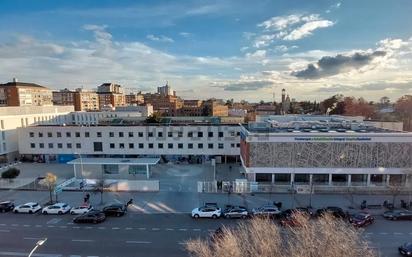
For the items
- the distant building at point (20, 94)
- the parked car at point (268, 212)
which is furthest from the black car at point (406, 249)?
→ the distant building at point (20, 94)

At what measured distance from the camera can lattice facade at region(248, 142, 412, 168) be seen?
123 feet

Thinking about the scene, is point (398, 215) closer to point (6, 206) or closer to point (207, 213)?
point (207, 213)

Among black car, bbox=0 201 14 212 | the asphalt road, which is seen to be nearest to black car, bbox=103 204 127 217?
the asphalt road

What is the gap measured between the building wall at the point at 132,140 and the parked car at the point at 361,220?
92.6 ft

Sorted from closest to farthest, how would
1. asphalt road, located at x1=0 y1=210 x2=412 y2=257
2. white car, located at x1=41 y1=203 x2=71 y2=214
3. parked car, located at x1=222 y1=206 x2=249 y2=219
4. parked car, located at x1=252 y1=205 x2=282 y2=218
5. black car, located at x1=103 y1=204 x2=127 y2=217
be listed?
asphalt road, located at x1=0 y1=210 x2=412 y2=257 → parked car, located at x1=252 y1=205 x2=282 y2=218 → parked car, located at x1=222 y1=206 x2=249 y2=219 → black car, located at x1=103 y1=204 x2=127 y2=217 → white car, located at x1=41 y1=203 x2=71 y2=214

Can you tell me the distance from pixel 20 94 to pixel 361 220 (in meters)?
126

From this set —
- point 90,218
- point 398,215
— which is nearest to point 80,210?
point 90,218

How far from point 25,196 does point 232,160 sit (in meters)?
33.2

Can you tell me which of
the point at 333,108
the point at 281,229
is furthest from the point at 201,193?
the point at 333,108

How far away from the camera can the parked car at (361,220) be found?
1042 inches

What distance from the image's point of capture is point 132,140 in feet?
182

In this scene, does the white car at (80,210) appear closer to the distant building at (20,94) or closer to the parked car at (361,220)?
the parked car at (361,220)

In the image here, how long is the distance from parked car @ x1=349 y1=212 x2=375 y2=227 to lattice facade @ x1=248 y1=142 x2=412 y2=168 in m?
11.4

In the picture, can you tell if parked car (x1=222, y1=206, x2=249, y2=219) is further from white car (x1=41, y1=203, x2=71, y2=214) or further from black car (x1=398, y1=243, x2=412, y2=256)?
white car (x1=41, y1=203, x2=71, y2=214)
